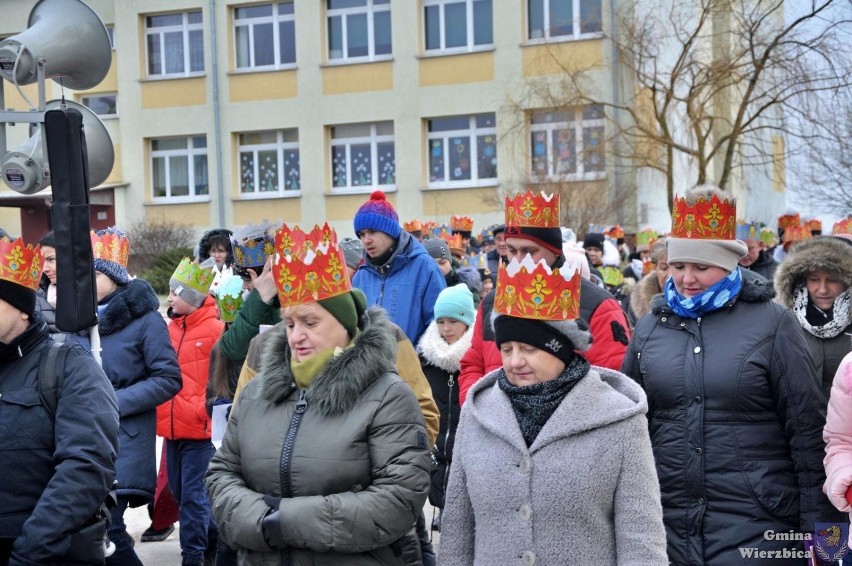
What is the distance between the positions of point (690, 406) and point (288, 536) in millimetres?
1661

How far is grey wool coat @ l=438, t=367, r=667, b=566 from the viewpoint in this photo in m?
3.37

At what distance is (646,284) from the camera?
8.01 meters

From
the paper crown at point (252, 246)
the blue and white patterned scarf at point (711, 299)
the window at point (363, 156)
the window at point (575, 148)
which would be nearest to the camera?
the blue and white patterned scarf at point (711, 299)

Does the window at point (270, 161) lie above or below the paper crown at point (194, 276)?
above

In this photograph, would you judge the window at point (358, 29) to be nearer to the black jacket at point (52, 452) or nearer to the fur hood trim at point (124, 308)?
the fur hood trim at point (124, 308)

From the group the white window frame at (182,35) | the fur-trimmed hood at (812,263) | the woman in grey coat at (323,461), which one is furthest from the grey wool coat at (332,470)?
the white window frame at (182,35)

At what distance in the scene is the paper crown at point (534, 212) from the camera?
5.29 meters

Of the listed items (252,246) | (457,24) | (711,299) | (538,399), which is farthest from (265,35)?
(538,399)

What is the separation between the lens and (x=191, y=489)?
22.9 ft

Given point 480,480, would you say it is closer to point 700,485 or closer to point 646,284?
point 700,485

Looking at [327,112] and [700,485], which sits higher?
[327,112]

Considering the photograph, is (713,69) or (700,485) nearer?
(700,485)

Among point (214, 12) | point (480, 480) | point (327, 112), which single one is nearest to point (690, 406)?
point (480, 480)

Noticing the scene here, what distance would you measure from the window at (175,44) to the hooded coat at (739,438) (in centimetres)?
2828
